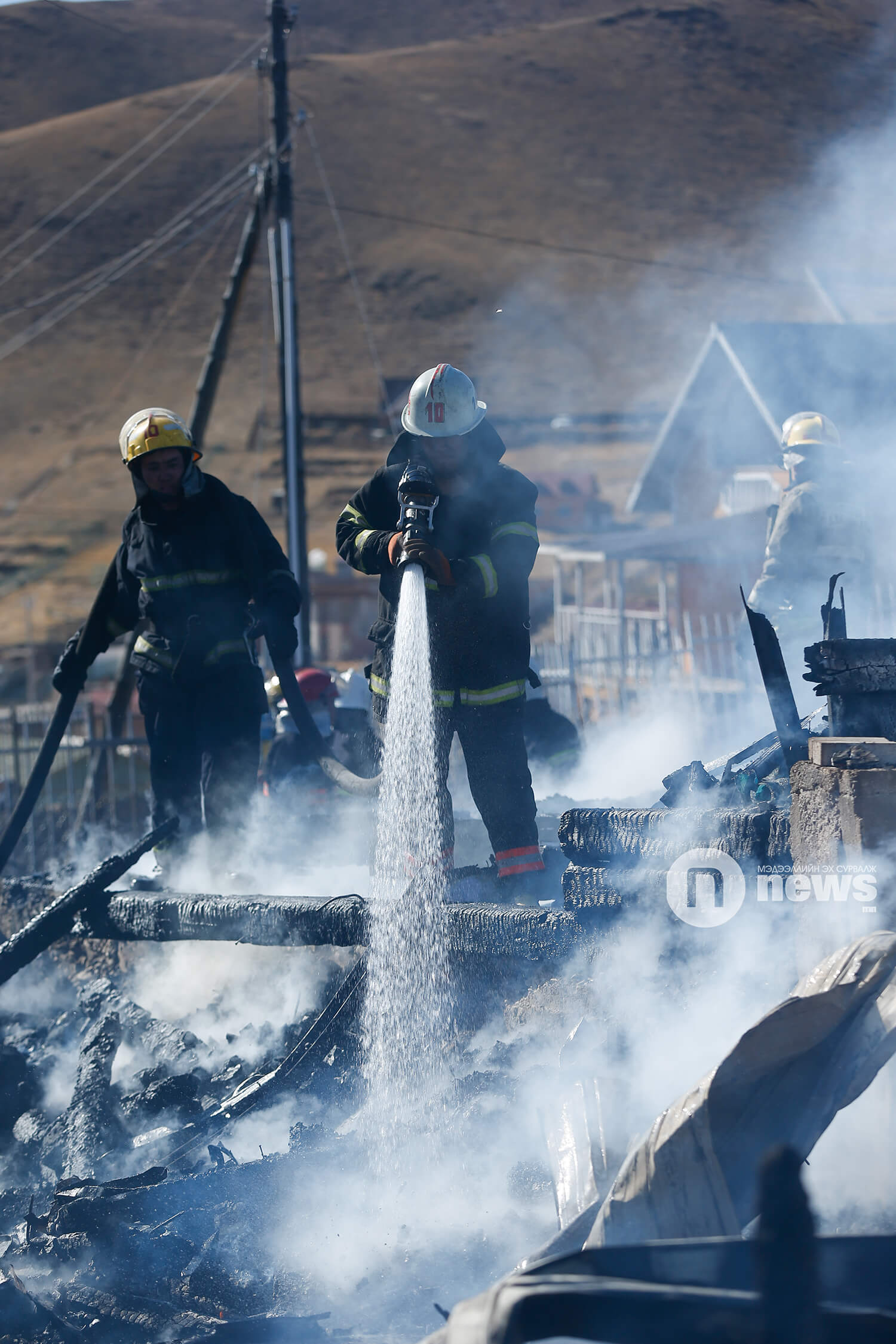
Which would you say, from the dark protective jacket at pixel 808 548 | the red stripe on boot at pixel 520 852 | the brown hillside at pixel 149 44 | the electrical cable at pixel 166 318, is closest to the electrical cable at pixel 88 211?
the electrical cable at pixel 166 318

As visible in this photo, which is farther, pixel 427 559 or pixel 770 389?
pixel 770 389

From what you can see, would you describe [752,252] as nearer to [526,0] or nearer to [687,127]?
[687,127]

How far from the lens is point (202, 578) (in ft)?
16.2

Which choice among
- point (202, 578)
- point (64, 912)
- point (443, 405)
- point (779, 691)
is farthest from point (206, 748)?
point (779, 691)

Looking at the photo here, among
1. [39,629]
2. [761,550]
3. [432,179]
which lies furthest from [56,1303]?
[432,179]

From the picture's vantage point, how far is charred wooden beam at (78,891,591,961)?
352 cm

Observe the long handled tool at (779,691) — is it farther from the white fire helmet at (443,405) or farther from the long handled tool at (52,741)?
the long handled tool at (52,741)

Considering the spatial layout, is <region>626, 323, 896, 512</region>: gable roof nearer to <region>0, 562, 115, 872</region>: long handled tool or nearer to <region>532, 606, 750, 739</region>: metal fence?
<region>532, 606, 750, 739</region>: metal fence

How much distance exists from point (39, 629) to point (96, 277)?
44.2m

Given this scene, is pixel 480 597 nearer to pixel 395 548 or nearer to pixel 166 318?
pixel 395 548

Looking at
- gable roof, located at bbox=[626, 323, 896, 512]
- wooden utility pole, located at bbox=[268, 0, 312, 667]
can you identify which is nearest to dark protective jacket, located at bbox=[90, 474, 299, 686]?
wooden utility pole, located at bbox=[268, 0, 312, 667]

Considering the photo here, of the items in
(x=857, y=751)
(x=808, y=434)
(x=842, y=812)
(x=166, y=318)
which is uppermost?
(x=166, y=318)

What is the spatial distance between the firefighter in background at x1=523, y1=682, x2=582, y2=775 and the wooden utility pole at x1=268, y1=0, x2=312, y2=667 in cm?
497

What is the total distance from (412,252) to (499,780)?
83.0 m
